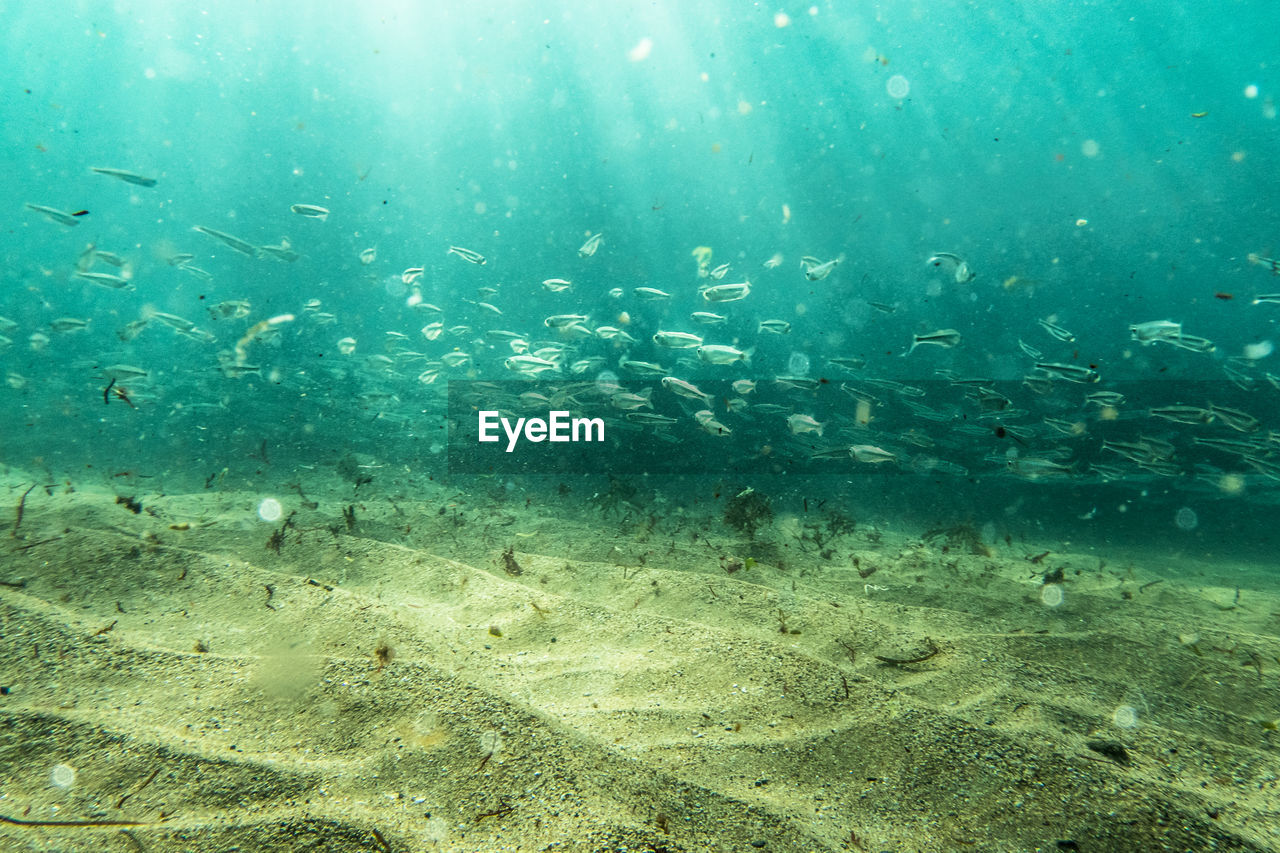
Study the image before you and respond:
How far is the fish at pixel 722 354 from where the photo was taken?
248 inches

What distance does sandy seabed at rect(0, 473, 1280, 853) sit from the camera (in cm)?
185

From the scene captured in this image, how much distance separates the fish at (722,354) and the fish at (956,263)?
→ 3.01 m

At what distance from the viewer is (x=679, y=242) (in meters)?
80.6

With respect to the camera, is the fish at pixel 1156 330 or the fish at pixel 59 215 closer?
the fish at pixel 1156 330

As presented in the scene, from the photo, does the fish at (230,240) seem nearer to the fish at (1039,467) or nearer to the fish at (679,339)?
the fish at (679,339)

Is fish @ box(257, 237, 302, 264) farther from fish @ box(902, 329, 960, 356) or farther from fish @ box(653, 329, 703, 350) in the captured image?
fish @ box(902, 329, 960, 356)

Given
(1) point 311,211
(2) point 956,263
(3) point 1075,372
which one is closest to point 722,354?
(2) point 956,263

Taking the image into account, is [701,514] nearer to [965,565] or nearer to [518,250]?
[965,565]

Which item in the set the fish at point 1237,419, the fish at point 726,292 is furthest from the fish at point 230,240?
the fish at point 1237,419

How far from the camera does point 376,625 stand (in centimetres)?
297

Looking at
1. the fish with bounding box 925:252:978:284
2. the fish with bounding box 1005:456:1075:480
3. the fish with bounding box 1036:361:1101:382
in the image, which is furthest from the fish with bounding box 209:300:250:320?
the fish with bounding box 1005:456:1075:480

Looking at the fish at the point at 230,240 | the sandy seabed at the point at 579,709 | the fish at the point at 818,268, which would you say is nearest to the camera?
the sandy seabed at the point at 579,709

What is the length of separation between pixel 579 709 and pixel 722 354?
4.57 meters

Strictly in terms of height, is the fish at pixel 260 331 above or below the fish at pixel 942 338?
below
